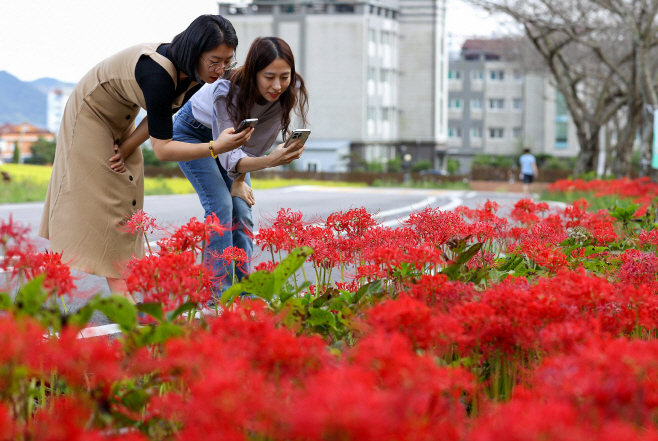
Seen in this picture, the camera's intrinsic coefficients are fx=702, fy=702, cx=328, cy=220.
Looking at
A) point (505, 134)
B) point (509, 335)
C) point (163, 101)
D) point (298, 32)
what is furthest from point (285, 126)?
point (505, 134)

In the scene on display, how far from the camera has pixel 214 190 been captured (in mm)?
4031

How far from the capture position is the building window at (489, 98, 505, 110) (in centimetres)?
7034

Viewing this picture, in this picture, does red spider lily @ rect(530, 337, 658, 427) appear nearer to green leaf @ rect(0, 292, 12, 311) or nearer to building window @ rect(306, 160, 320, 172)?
green leaf @ rect(0, 292, 12, 311)

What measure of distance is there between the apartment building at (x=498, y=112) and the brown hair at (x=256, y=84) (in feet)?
218

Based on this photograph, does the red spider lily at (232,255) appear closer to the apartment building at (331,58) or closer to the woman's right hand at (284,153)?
the woman's right hand at (284,153)

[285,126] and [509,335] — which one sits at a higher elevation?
[285,126]

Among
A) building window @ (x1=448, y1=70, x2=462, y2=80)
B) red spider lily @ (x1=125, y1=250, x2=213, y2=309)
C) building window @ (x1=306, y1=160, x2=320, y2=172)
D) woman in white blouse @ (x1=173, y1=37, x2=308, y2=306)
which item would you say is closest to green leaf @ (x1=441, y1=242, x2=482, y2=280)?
red spider lily @ (x1=125, y1=250, x2=213, y2=309)

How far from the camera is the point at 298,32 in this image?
51625 millimetres

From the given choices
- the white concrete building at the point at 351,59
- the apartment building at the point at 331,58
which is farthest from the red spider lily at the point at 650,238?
the apartment building at the point at 331,58

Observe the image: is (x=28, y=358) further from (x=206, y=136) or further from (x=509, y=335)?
(x=206, y=136)

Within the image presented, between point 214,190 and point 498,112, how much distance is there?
69537 mm

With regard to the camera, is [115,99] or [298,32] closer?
[115,99]

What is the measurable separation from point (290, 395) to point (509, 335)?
0.67 meters

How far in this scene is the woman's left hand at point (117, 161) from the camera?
3514 millimetres
